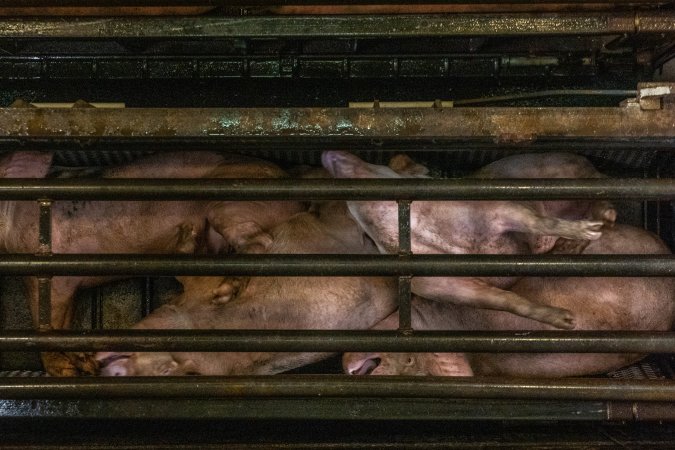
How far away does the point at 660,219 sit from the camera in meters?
2.26

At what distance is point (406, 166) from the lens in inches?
82.0

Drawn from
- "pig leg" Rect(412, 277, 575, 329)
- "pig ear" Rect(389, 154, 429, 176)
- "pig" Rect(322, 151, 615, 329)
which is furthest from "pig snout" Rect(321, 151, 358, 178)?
"pig leg" Rect(412, 277, 575, 329)

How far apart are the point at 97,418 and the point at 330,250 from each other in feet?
3.00

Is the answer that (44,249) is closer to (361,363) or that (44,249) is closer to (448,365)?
(361,363)

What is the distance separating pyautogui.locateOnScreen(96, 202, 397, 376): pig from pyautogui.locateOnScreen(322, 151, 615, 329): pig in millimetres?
161

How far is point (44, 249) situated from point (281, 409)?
84 cm

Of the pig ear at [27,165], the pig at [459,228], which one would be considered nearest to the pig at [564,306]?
the pig at [459,228]

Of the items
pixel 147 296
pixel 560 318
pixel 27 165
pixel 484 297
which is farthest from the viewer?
pixel 147 296

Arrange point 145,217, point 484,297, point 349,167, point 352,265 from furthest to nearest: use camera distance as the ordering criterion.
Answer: point 145,217, point 349,167, point 484,297, point 352,265

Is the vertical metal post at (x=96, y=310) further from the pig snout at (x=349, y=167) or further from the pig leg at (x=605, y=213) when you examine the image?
the pig leg at (x=605, y=213)

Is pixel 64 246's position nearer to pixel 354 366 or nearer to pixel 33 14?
pixel 33 14

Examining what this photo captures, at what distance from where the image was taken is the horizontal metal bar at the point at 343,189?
1.62 m

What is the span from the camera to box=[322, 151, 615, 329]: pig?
183 cm

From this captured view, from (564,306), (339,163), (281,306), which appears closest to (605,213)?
(564,306)
